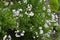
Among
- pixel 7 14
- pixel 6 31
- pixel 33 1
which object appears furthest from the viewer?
pixel 33 1

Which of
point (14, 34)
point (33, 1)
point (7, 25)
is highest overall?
point (33, 1)

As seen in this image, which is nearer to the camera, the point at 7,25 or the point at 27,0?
the point at 7,25

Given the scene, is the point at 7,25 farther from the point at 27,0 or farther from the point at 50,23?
the point at 50,23

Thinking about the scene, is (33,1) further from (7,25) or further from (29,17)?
(7,25)

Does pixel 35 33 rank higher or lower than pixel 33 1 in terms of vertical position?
lower

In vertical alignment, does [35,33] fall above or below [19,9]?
below

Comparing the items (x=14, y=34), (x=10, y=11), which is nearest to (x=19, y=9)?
(x=10, y=11)

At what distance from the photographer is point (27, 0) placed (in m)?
4.45

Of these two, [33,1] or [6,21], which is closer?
[6,21]

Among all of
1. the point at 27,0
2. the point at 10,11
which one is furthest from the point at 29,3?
the point at 10,11

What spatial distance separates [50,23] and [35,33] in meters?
0.51

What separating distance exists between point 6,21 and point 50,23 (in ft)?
3.88

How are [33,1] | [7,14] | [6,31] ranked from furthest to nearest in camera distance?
[33,1]
[6,31]
[7,14]

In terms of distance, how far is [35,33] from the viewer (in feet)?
14.5
